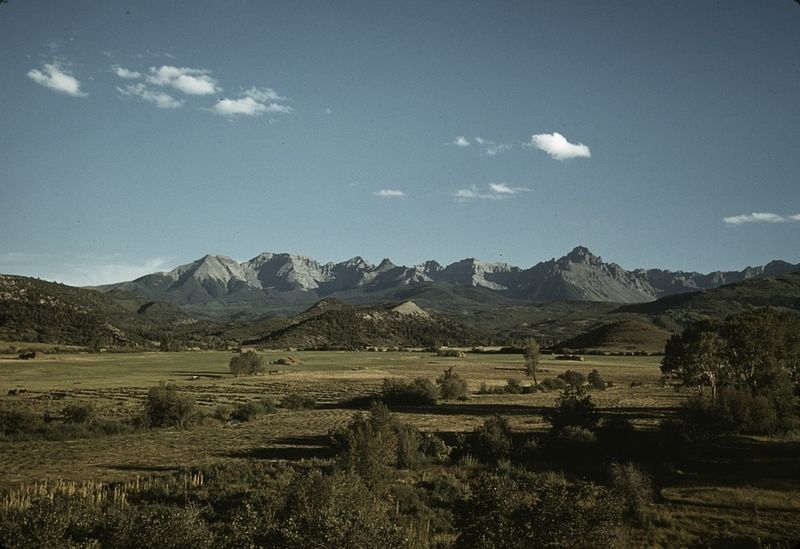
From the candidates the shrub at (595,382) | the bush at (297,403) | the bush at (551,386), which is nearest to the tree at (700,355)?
the shrub at (595,382)

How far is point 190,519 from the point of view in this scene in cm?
1379

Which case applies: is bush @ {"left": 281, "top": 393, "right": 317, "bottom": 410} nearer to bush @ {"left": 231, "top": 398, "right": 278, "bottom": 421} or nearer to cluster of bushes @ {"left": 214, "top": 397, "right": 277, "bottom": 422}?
bush @ {"left": 231, "top": 398, "right": 278, "bottom": 421}

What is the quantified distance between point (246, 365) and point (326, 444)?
62769 millimetres

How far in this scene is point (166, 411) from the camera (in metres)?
41.0

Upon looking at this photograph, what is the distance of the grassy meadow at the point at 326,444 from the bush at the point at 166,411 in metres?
1.68

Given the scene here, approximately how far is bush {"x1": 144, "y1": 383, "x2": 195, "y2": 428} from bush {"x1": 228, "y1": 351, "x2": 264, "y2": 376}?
49.3 metres

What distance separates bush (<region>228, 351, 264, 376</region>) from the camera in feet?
298

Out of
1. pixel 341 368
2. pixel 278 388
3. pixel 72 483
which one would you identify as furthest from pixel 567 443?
pixel 341 368

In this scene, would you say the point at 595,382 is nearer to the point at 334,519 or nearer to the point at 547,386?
the point at 547,386

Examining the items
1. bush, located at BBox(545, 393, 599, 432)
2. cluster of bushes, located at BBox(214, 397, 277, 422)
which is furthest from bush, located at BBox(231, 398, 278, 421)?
bush, located at BBox(545, 393, 599, 432)

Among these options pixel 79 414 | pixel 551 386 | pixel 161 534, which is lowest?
pixel 551 386

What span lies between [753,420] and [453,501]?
2188 centimetres

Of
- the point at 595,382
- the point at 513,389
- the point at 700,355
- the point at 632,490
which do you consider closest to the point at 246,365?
the point at 513,389

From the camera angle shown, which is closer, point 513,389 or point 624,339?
point 513,389
